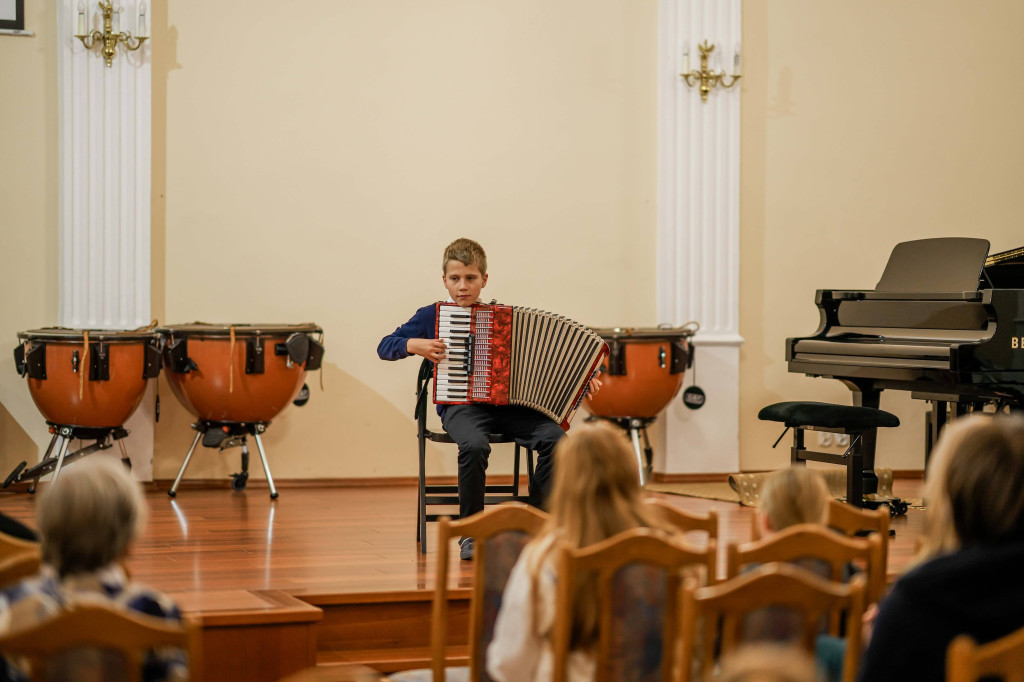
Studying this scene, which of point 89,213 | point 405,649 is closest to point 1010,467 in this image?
point 405,649

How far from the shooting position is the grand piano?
14.2 feet

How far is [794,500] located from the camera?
2316 millimetres

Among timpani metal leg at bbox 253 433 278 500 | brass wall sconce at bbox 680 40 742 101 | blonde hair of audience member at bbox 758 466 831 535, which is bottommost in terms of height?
timpani metal leg at bbox 253 433 278 500

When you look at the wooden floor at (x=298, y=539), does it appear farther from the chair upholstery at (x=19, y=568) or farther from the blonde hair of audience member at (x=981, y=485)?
the blonde hair of audience member at (x=981, y=485)

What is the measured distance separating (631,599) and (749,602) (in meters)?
0.36

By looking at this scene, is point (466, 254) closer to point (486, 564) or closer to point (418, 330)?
point (418, 330)

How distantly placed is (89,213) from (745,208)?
11.3 feet

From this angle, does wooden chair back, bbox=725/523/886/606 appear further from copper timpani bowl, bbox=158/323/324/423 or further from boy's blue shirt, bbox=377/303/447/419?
copper timpani bowl, bbox=158/323/324/423

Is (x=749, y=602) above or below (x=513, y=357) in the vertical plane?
below

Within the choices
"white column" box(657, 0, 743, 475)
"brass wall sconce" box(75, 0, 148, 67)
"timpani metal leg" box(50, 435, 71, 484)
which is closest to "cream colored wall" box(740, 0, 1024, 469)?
"white column" box(657, 0, 743, 475)

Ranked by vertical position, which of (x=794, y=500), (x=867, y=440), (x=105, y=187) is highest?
(x=105, y=187)

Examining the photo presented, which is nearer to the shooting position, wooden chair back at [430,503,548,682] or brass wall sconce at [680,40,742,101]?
wooden chair back at [430,503,548,682]

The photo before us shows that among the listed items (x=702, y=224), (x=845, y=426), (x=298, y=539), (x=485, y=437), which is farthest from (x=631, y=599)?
(x=702, y=224)

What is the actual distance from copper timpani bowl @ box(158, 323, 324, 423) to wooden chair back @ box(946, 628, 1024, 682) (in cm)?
399
